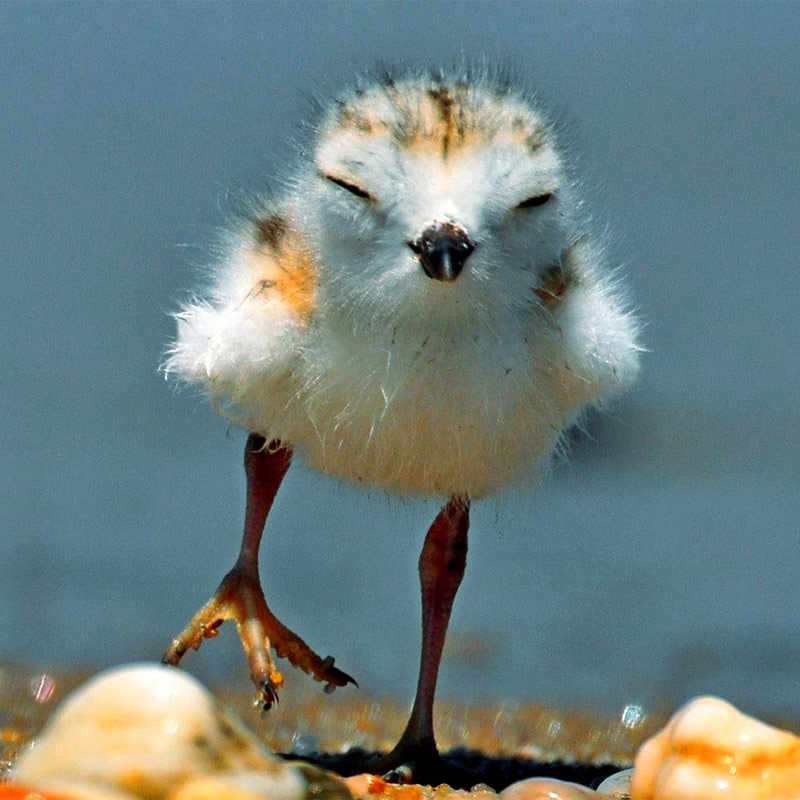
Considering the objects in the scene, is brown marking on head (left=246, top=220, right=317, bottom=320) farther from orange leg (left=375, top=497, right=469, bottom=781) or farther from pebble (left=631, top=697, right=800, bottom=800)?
pebble (left=631, top=697, right=800, bottom=800)

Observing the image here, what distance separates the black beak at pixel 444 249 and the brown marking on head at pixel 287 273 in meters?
0.38

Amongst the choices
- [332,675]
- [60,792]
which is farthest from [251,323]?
[60,792]

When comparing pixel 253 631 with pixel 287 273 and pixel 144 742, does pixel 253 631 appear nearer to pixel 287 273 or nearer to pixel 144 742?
pixel 287 273

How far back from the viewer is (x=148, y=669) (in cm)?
213

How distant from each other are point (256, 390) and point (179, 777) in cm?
109

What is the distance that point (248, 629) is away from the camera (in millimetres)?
3039

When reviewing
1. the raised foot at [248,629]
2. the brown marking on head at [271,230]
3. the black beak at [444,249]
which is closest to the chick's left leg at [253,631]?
the raised foot at [248,629]

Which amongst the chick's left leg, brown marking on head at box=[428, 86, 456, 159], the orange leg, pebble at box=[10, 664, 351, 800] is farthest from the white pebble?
the orange leg

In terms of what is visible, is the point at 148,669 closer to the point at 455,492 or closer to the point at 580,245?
the point at 455,492

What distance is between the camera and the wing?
2947 mm

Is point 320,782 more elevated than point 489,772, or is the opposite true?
point 489,772

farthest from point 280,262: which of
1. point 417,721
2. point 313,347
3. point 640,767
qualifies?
point 640,767

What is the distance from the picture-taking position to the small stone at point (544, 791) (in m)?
A: 2.48

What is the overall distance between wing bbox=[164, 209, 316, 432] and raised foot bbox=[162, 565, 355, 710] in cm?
34
